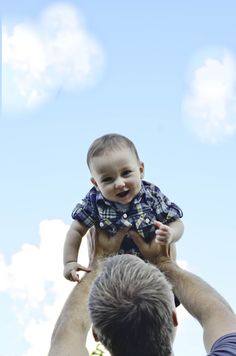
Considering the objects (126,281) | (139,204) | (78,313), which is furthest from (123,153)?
(126,281)

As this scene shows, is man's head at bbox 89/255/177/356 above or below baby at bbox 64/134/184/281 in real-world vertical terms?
below

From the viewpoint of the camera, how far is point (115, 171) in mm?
5230

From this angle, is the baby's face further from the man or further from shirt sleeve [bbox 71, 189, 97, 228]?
the man

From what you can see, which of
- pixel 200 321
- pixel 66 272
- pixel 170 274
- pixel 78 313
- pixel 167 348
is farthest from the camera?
pixel 66 272

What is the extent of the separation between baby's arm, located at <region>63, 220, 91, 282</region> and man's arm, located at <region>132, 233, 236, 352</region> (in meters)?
0.52

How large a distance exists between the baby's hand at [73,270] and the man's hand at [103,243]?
0.54 feet

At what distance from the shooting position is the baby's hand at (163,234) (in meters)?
4.99

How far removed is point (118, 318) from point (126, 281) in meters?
0.18

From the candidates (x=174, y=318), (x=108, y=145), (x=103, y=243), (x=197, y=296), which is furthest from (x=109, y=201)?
(x=174, y=318)

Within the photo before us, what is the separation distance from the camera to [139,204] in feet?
17.5

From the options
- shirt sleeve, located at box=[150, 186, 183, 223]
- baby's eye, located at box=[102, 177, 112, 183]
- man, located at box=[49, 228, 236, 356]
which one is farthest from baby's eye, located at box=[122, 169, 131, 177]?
man, located at box=[49, 228, 236, 356]

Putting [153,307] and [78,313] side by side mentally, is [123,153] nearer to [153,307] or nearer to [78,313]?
[78,313]

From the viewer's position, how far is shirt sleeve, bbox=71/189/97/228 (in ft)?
17.9

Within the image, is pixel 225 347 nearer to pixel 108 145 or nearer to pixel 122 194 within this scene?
Result: pixel 122 194
